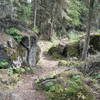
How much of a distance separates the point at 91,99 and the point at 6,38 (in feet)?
21.0

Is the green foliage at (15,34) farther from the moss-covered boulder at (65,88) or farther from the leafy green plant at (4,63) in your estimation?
the moss-covered boulder at (65,88)

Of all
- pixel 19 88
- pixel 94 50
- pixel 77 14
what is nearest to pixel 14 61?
pixel 19 88

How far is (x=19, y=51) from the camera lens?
11.3 meters

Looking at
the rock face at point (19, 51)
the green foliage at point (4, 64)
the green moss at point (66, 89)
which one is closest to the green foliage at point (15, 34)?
the rock face at point (19, 51)

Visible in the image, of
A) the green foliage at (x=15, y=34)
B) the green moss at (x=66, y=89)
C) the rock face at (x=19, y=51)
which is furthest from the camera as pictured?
the green foliage at (x=15, y=34)

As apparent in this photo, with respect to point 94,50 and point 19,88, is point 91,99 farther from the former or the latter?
point 94,50

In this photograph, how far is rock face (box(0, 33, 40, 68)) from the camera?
33.4ft

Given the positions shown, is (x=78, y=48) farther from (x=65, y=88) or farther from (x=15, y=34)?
(x=65, y=88)

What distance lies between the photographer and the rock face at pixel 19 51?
33.4ft

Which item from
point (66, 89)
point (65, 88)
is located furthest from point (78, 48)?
Answer: point (66, 89)

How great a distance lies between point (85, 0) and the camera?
43.0 ft

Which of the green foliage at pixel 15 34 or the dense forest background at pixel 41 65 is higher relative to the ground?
the green foliage at pixel 15 34

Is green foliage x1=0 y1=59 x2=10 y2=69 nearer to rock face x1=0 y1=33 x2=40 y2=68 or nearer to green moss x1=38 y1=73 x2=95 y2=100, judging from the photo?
rock face x1=0 y1=33 x2=40 y2=68

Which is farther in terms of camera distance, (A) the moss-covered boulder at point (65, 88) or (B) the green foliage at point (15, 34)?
(B) the green foliage at point (15, 34)
